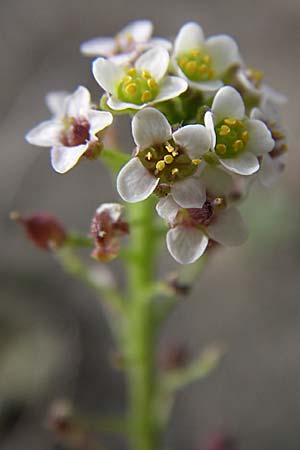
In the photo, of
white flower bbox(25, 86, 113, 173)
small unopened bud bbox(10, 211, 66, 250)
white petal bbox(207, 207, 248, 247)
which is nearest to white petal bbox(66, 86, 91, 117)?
white flower bbox(25, 86, 113, 173)

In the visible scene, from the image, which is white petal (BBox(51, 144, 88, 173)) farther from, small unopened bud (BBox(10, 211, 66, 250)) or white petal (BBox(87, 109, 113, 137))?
small unopened bud (BBox(10, 211, 66, 250))

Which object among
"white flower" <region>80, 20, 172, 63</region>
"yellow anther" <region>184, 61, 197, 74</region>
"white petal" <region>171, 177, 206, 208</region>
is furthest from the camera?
"white flower" <region>80, 20, 172, 63</region>

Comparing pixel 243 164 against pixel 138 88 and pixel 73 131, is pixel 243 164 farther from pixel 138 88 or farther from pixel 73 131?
pixel 73 131

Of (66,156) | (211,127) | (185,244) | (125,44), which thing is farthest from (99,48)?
(185,244)

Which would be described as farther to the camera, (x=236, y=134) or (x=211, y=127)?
(x=236, y=134)

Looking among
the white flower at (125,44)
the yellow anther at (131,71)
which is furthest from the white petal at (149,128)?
the white flower at (125,44)

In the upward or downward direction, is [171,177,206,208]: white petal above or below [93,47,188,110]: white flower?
below

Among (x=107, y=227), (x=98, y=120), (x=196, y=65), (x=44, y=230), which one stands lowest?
(x=44, y=230)
